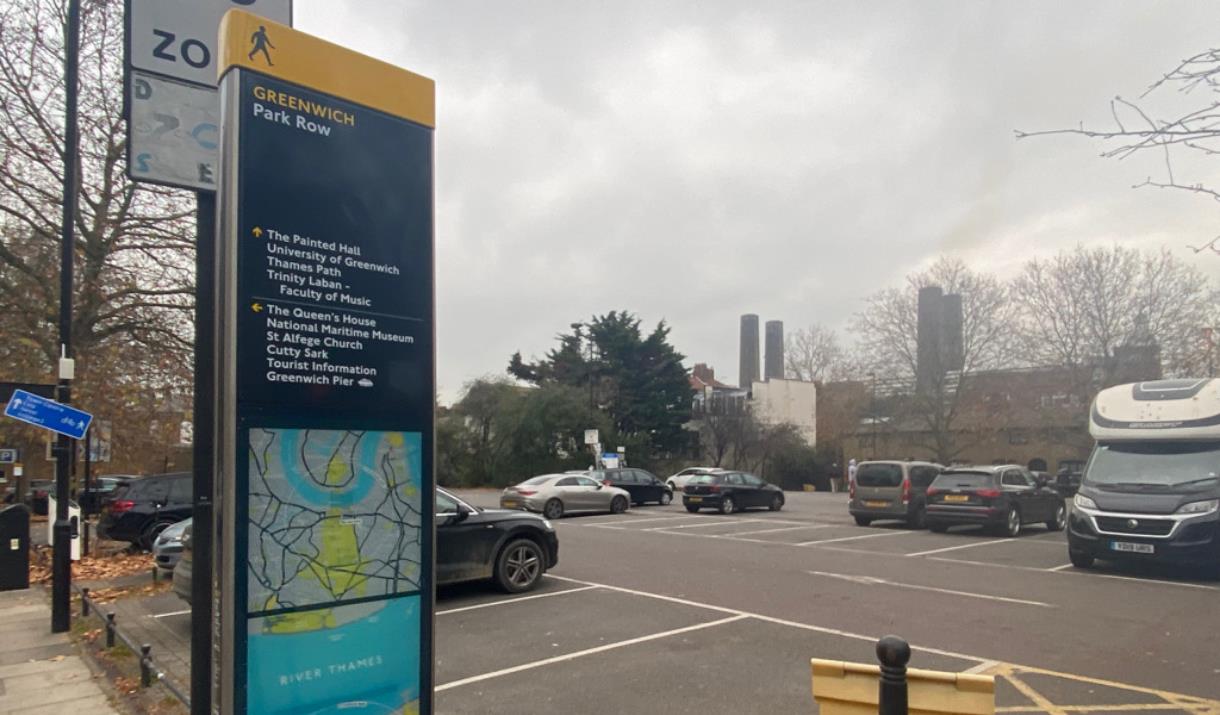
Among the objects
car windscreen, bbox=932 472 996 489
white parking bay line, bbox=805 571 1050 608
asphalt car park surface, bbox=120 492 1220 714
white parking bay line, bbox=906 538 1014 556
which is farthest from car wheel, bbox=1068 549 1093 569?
car windscreen, bbox=932 472 996 489

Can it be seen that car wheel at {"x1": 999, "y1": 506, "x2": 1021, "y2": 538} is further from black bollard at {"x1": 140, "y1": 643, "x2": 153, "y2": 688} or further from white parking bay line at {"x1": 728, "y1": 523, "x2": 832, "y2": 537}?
black bollard at {"x1": 140, "y1": 643, "x2": 153, "y2": 688}

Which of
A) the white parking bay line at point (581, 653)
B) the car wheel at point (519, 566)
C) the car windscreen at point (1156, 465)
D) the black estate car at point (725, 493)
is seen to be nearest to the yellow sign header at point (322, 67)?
the white parking bay line at point (581, 653)

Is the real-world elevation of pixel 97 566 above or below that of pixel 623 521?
above

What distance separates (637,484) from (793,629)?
21.3 m

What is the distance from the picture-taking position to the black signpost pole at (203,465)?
12.7 feet

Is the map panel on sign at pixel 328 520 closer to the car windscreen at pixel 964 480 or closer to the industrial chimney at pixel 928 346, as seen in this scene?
the car windscreen at pixel 964 480

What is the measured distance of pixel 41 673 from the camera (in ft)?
23.4

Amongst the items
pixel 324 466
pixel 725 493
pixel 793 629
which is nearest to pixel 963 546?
pixel 793 629

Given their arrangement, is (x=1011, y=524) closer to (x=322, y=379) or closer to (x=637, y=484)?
(x=637, y=484)

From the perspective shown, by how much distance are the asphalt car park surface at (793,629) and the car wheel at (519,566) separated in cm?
27

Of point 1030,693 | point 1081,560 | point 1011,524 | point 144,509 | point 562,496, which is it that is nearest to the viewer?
point 1030,693

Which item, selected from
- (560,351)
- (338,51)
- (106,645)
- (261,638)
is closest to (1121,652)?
(261,638)

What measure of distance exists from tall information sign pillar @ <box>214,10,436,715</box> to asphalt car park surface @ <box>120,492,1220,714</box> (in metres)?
2.79

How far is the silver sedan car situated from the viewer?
24234mm
